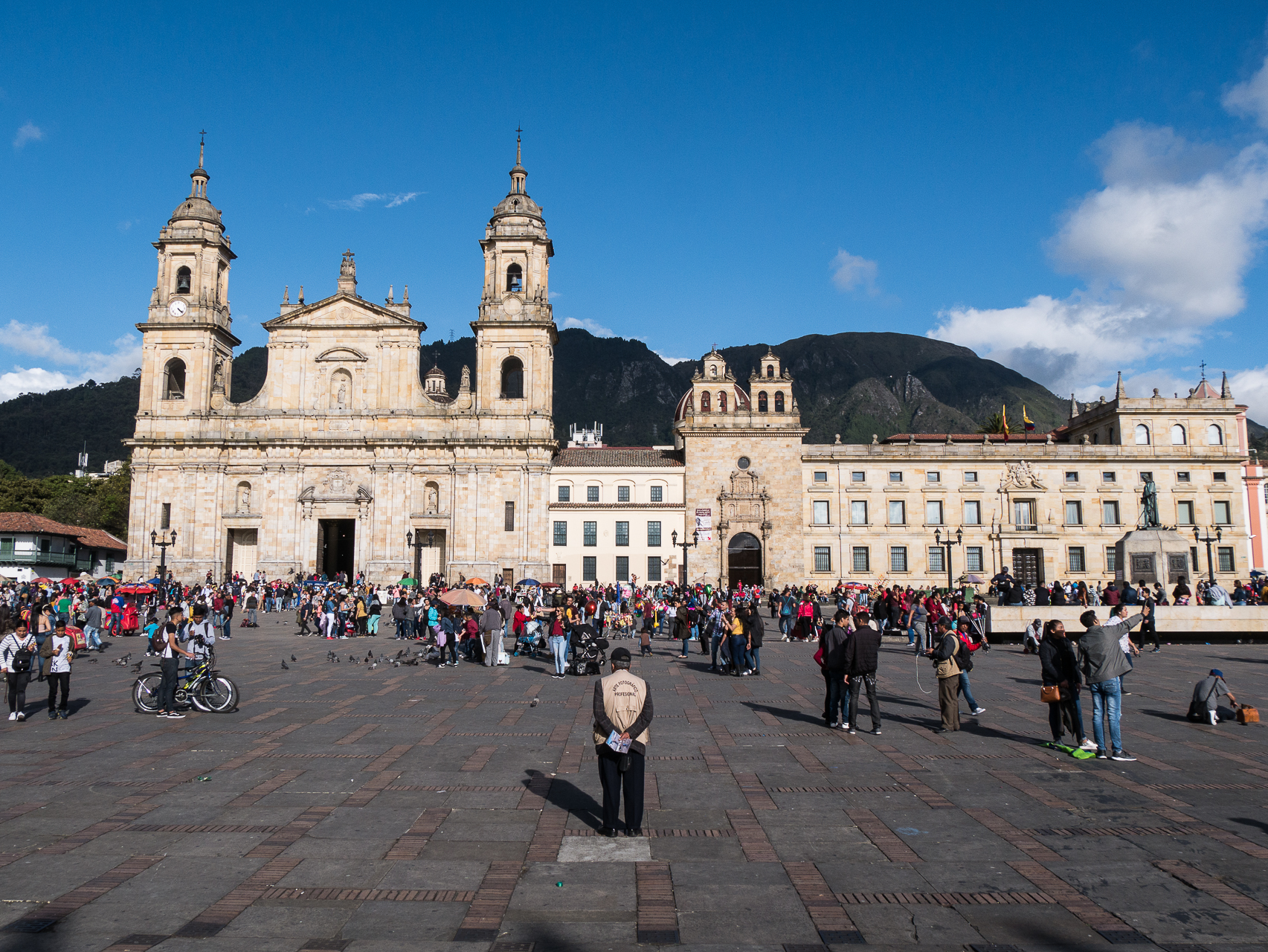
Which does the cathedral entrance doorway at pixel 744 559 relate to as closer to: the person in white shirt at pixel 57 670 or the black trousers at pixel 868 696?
the black trousers at pixel 868 696

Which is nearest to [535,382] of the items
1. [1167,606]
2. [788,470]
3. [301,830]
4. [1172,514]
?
[788,470]

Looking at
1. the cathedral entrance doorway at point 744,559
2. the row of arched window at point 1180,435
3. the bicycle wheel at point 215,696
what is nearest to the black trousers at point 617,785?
the bicycle wheel at point 215,696

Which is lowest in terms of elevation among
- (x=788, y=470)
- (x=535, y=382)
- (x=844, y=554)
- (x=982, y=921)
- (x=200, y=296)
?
(x=982, y=921)

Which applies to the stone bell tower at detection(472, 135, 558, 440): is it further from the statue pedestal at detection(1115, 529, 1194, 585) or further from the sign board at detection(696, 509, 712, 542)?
the statue pedestal at detection(1115, 529, 1194, 585)

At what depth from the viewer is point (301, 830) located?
7.87 metres

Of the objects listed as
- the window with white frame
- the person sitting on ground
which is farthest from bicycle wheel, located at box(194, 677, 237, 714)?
the window with white frame

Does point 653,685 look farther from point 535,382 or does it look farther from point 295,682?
point 535,382

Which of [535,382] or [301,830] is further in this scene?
[535,382]

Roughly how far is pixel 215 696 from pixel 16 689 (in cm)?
281

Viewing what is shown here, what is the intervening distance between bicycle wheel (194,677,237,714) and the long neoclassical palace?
118ft

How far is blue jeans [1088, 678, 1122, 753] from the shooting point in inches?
418

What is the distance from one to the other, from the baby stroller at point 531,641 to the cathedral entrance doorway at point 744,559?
31663 millimetres

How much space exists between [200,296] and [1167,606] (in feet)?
172

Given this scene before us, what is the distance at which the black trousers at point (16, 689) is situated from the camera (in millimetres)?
13383
